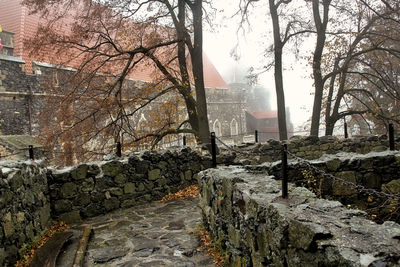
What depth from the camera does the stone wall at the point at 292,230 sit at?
1587 millimetres

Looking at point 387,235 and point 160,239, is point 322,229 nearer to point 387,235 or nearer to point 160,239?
point 387,235

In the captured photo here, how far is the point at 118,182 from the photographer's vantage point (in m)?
6.62

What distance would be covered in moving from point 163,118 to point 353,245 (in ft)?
33.2

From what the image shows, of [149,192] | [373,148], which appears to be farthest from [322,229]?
[373,148]

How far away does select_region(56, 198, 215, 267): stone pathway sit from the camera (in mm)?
3881

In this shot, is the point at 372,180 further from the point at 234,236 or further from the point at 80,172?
the point at 80,172

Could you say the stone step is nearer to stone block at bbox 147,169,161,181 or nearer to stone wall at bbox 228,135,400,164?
stone block at bbox 147,169,161,181

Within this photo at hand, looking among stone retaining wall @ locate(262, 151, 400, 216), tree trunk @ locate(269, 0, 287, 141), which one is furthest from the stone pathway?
tree trunk @ locate(269, 0, 287, 141)

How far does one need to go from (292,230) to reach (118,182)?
525cm

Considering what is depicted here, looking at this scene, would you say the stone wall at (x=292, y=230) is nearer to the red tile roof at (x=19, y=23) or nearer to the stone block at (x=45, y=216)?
the stone block at (x=45, y=216)

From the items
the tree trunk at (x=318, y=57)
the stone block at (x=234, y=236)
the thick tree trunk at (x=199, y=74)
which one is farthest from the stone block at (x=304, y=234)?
the tree trunk at (x=318, y=57)

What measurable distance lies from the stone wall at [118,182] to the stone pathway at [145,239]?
0.31 meters

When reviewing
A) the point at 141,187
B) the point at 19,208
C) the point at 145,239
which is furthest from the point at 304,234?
the point at 141,187

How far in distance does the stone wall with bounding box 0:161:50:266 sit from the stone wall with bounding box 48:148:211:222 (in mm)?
532
